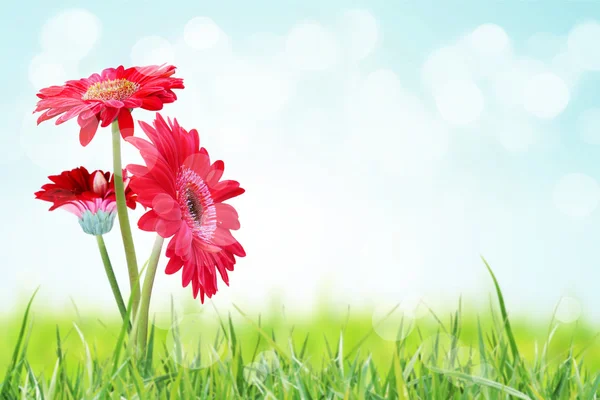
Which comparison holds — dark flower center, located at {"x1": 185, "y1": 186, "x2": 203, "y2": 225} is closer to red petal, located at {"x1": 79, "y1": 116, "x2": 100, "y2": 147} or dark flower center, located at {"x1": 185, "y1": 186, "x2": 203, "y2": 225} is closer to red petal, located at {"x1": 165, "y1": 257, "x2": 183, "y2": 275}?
red petal, located at {"x1": 165, "y1": 257, "x2": 183, "y2": 275}

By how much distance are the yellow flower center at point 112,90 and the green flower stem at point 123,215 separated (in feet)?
0.28

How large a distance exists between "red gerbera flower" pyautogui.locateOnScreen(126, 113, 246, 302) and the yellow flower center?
10 centimetres

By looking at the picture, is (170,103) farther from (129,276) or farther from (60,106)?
(129,276)

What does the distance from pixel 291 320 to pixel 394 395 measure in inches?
51.2

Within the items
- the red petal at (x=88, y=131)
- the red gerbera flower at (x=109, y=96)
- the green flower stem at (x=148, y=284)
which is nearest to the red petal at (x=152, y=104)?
the red gerbera flower at (x=109, y=96)

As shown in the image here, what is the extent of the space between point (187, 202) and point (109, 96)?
25cm

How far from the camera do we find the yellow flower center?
1240 millimetres

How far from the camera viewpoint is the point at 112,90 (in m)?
1.25

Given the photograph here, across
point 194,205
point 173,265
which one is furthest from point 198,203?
point 173,265

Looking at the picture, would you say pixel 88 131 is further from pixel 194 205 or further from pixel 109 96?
pixel 194 205

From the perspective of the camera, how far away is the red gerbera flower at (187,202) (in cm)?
111

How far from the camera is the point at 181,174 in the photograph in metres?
1.21

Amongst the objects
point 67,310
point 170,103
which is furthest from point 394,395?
point 67,310

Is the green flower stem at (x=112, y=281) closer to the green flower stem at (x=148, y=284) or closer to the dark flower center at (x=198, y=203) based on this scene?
the green flower stem at (x=148, y=284)
